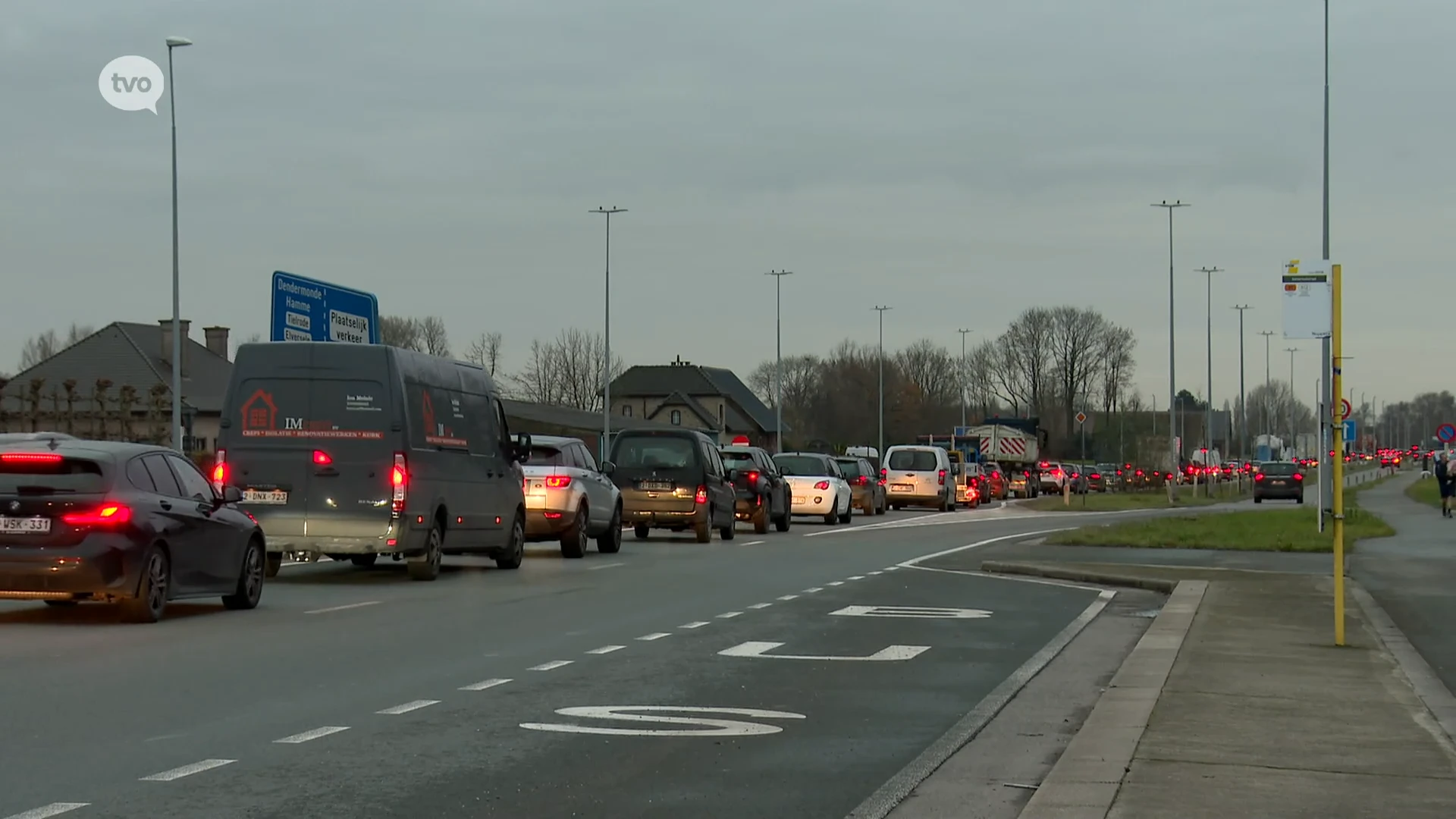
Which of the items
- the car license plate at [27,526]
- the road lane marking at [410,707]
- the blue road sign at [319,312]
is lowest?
the road lane marking at [410,707]

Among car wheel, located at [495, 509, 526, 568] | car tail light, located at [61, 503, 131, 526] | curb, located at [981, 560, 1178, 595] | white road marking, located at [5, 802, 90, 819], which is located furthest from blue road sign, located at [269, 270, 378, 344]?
white road marking, located at [5, 802, 90, 819]

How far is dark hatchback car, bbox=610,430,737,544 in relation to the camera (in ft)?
99.7

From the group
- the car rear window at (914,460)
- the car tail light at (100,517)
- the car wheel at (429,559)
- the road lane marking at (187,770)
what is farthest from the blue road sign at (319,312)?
the car rear window at (914,460)

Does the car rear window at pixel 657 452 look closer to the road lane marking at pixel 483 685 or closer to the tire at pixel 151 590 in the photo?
the tire at pixel 151 590

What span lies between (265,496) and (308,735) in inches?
431

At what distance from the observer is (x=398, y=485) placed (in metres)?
19.2

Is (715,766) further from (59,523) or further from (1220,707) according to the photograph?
(59,523)

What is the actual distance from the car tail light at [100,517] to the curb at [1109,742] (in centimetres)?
771

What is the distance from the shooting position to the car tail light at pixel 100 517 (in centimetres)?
1409

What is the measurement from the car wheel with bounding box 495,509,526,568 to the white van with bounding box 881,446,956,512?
101 ft

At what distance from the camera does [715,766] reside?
8078 millimetres

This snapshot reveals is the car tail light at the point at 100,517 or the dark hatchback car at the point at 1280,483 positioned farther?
the dark hatchback car at the point at 1280,483

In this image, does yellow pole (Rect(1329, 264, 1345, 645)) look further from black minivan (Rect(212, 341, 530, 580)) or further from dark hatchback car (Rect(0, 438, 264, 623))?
black minivan (Rect(212, 341, 530, 580))

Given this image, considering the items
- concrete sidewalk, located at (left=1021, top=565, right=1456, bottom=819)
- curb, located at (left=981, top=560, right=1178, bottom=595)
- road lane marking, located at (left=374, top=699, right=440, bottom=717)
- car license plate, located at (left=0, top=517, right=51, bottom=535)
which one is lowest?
curb, located at (left=981, top=560, right=1178, bottom=595)
